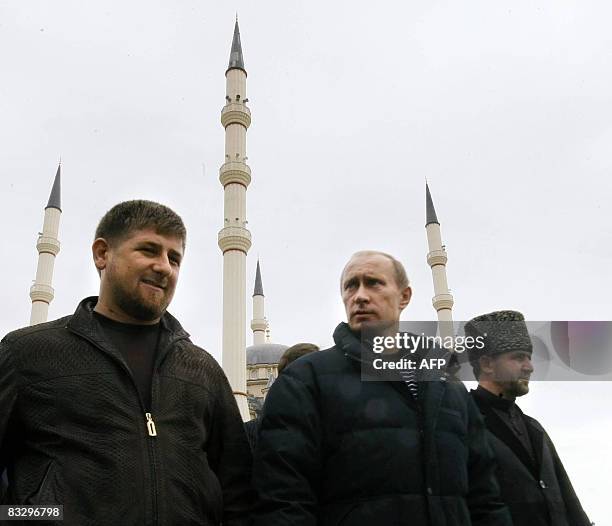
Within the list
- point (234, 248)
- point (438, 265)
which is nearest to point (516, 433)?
point (234, 248)

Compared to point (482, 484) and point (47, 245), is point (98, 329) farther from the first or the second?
point (47, 245)

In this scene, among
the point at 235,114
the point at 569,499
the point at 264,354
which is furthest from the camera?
the point at 264,354

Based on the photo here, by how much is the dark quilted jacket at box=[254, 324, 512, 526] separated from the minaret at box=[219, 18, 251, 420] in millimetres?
12608

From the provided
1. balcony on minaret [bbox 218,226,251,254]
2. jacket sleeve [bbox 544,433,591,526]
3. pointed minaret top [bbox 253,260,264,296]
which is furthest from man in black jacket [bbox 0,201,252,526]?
pointed minaret top [bbox 253,260,264,296]

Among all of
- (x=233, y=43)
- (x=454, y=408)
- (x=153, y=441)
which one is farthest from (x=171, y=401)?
(x=233, y=43)

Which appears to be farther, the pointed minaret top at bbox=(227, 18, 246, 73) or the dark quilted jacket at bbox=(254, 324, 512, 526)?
the pointed minaret top at bbox=(227, 18, 246, 73)

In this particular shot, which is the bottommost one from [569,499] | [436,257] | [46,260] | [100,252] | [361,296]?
[569,499]

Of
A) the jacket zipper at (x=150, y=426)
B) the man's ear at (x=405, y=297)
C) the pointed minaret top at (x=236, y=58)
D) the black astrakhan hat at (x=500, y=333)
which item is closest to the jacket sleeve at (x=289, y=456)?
the jacket zipper at (x=150, y=426)

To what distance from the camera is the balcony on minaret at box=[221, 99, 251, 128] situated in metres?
16.5

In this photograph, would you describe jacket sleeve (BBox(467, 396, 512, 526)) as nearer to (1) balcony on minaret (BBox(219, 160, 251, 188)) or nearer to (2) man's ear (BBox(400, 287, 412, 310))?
(2) man's ear (BBox(400, 287, 412, 310))

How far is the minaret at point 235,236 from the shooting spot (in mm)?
15008

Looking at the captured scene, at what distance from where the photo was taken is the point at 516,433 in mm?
2664

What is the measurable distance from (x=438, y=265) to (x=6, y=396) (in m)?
20.9

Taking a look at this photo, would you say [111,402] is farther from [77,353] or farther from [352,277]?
[352,277]
